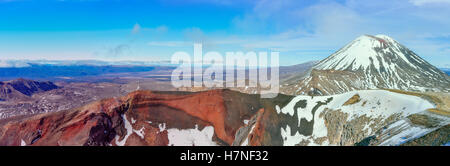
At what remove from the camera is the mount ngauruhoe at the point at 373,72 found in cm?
11123

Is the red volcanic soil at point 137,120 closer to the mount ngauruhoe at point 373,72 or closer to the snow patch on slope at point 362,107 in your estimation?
the snow patch on slope at point 362,107

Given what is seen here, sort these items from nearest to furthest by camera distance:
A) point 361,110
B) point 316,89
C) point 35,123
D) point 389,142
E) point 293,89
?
1. point 389,142
2. point 361,110
3. point 35,123
4. point 316,89
5. point 293,89

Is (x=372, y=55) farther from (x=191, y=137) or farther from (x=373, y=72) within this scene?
(x=191, y=137)

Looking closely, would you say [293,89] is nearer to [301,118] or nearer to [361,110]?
[301,118]

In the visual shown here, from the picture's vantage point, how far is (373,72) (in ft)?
496

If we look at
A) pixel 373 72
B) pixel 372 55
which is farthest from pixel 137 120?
pixel 372 55

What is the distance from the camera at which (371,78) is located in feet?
465

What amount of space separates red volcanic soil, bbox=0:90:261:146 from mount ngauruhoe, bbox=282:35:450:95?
189 feet

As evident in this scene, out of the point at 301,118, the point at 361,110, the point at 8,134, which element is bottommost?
the point at 8,134

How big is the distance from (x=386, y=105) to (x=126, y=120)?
52.8 m

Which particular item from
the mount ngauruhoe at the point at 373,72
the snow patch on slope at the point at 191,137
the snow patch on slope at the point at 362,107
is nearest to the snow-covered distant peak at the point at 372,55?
the mount ngauruhoe at the point at 373,72

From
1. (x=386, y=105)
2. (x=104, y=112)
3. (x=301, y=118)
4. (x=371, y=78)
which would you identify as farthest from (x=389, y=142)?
(x=371, y=78)

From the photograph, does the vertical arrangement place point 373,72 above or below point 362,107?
above

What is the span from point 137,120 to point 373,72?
5970 inches
